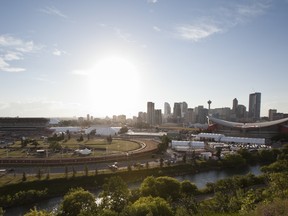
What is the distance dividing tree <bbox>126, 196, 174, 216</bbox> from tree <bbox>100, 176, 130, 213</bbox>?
4.49 ft

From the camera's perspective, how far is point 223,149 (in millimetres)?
37438

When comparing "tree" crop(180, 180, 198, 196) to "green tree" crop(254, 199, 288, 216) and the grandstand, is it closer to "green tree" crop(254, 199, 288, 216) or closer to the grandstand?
"green tree" crop(254, 199, 288, 216)

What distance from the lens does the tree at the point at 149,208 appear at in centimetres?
1192

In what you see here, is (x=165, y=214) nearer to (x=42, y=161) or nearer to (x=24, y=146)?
(x=42, y=161)

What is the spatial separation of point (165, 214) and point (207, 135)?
37.3 m

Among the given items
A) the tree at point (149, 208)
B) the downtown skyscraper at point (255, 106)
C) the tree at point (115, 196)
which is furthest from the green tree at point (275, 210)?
the downtown skyscraper at point (255, 106)

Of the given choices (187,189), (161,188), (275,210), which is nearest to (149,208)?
(161,188)

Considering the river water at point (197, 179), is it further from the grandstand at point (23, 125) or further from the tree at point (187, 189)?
the grandstand at point (23, 125)

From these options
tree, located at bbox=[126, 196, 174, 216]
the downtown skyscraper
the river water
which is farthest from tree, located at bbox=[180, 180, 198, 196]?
the downtown skyscraper

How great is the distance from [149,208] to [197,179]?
12919mm

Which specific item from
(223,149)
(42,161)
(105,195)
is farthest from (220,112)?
(105,195)

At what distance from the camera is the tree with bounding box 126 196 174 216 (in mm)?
11922

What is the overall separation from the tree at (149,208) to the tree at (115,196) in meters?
1.37

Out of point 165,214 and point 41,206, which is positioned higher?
point 165,214
